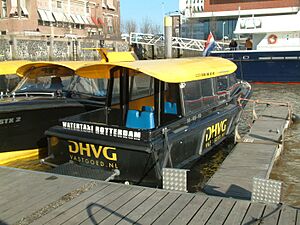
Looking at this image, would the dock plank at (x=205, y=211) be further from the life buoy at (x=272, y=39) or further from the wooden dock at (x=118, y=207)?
the life buoy at (x=272, y=39)

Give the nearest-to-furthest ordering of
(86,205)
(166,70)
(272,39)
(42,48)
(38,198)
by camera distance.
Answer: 1. (86,205)
2. (38,198)
3. (166,70)
4. (272,39)
5. (42,48)

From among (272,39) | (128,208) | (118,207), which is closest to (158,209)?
(128,208)

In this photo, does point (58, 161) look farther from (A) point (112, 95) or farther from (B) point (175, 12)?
(B) point (175, 12)

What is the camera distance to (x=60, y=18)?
50.9 meters

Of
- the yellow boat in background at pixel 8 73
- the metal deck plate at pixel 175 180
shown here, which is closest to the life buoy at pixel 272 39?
the yellow boat in background at pixel 8 73

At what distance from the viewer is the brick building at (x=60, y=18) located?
149ft

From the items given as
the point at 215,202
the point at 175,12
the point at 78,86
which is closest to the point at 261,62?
the point at 78,86

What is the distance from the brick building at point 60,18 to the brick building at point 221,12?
12850 millimetres

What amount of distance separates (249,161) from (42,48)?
2732 centimetres

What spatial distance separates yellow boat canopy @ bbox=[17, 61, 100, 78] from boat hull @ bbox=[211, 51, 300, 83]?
15.6 metres

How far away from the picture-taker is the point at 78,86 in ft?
32.7

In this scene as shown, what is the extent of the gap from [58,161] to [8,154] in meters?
1.97

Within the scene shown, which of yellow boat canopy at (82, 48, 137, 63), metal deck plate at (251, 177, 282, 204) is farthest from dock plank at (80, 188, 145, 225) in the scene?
yellow boat canopy at (82, 48, 137, 63)

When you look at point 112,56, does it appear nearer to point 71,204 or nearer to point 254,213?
point 71,204
